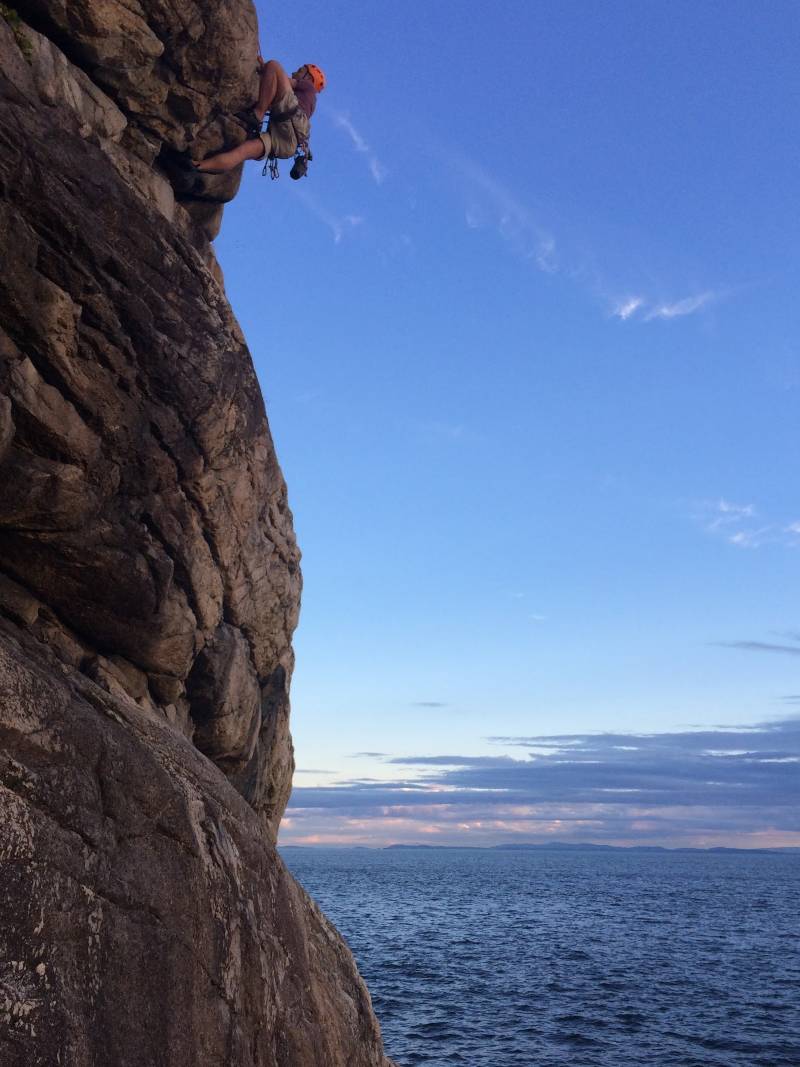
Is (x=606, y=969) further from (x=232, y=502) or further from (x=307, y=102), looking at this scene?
(x=307, y=102)

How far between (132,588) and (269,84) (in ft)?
52.1

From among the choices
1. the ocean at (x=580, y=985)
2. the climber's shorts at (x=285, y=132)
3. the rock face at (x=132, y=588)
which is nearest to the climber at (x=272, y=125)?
the climber's shorts at (x=285, y=132)

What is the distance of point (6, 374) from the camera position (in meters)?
13.5

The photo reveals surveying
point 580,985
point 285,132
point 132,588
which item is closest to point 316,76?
point 285,132

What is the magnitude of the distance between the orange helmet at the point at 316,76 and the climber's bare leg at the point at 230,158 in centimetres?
476

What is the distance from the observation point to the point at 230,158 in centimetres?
2328

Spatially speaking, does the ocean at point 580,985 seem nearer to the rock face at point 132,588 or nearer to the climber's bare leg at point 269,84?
the rock face at point 132,588

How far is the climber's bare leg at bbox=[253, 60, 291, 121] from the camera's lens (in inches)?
922

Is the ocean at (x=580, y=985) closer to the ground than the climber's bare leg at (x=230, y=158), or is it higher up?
closer to the ground

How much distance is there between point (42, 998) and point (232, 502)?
41.6 feet

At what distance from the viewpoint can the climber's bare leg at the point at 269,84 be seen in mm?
23406

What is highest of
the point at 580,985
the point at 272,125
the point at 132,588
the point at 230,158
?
the point at 272,125

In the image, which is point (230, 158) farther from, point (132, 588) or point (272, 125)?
point (132, 588)

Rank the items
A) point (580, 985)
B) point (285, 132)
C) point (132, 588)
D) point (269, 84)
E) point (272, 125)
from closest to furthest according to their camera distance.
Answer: point (132, 588)
point (269, 84)
point (272, 125)
point (285, 132)
point (580, 985)
